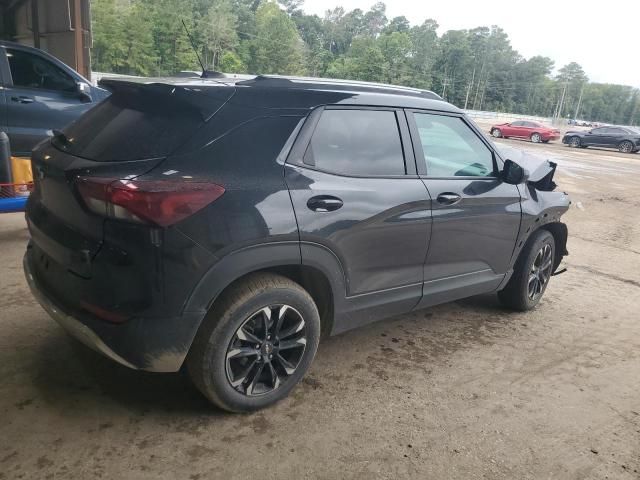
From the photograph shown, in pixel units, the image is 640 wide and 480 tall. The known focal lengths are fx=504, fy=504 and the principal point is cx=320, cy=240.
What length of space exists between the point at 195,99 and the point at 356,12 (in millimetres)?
105896

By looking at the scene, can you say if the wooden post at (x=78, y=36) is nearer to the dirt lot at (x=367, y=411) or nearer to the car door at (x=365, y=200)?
the dirt lot at (x=367, y=411)

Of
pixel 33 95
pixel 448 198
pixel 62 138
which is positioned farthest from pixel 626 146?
pixel 62 138

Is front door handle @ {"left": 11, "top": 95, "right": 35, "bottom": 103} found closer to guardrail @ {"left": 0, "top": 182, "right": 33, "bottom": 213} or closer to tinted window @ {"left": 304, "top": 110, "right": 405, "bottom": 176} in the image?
guardrail @ {"left": 0, "top": 182, "right": 33, "bottom": 213}

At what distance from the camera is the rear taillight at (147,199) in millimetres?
2188

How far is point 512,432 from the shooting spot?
9.10ft

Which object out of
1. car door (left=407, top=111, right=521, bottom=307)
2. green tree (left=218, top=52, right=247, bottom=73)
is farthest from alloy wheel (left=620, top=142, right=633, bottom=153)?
car door (left=407, top=111, right=521, bottom=307)

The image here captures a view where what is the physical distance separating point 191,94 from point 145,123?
0.89 feet

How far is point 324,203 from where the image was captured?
106 inches

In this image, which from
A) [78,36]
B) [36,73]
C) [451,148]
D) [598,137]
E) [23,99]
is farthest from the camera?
[598,137]

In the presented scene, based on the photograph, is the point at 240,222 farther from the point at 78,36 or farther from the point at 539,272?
the point at 78,36

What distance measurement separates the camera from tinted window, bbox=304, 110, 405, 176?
279 centimetres

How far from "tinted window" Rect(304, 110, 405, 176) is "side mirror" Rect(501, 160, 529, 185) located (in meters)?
1.04

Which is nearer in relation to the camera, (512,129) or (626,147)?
(626,147)

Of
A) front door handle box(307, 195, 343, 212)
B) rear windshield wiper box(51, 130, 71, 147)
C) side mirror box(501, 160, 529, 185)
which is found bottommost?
front door handle box(307, 195, 343, 212)
